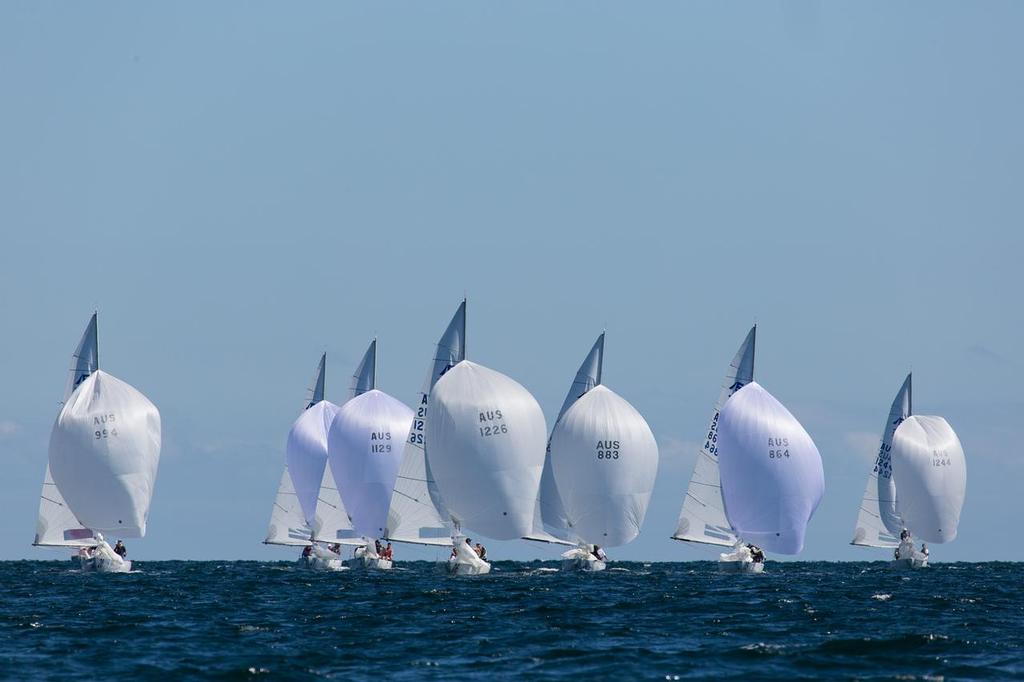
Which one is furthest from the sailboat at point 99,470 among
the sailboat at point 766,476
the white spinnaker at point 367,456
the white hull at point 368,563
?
the sailboat at point 766,476

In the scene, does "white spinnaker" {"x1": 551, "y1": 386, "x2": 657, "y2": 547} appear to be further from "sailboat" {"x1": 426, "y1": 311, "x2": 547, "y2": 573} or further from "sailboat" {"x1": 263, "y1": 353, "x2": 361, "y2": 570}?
"sailboat" {"x1": 263, "y1": 353, "x2": 361, "y2": 570}

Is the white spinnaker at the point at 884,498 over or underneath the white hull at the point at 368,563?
over

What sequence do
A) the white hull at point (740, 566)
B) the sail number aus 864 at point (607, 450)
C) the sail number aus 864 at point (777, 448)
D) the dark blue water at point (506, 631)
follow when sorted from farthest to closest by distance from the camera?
the white hull at point (740, 566), the sail number aus 864 at point (607, 450), the sail number aus 864 at point (777, 448), the dark blue water at point (506, 631)

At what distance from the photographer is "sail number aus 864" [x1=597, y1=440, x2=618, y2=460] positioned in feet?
261

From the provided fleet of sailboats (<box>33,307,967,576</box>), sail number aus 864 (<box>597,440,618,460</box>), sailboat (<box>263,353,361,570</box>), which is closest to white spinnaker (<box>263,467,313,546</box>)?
sailboat (<box>263,353,361,570</box>)

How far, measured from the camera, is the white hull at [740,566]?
80.1m

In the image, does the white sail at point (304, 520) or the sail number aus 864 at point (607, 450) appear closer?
the sail number aus 864 at point (607, 450)

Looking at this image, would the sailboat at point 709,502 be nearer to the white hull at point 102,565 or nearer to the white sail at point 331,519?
the white sail at point 331,519

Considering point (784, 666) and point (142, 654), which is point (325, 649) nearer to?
point (142, 654)

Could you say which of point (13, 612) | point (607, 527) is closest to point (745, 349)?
point (607, 527)

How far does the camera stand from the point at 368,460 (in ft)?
289

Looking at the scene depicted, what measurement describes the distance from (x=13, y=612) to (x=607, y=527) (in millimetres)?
33703

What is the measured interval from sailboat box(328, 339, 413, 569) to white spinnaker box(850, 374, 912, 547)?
34.0 m

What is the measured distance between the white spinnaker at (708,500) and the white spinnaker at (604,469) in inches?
87.6
